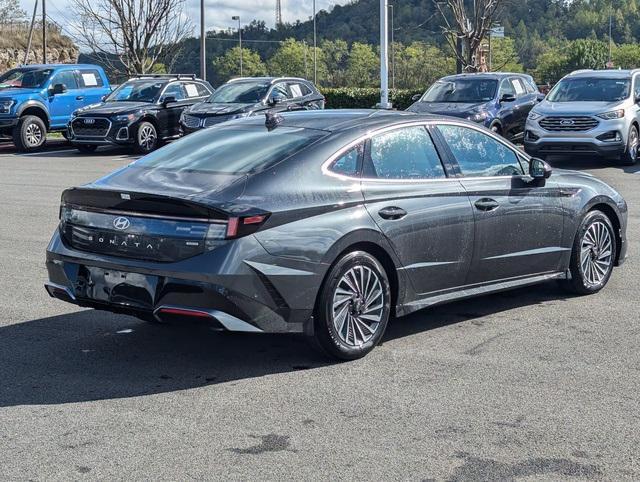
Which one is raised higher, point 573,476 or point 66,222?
point 66,222

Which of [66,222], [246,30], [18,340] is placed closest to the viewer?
[66,222]

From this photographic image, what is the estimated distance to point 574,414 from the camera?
17.0ft

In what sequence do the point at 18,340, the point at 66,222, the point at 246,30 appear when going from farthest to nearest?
the point at 246,30
the point at 18,340
the point at 66,222

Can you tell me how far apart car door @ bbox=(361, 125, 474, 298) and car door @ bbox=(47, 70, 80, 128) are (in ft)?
66.3

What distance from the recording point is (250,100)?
894 inches

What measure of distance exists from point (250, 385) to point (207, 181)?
4.09 feet

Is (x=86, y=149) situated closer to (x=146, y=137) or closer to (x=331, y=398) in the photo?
(x=146, y=137)

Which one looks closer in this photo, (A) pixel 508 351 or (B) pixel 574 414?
(B) pixel 574 414

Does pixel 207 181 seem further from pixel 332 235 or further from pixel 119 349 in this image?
pixel 119 349

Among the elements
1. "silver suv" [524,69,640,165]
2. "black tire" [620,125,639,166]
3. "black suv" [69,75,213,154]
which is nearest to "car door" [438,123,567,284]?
"silver suv" [524,69,640,165]

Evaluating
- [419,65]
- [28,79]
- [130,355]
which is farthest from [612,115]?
[419,65]

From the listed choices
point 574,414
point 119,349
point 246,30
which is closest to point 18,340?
point 119,349

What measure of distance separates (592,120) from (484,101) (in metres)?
2.81

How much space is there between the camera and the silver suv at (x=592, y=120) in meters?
18.7
